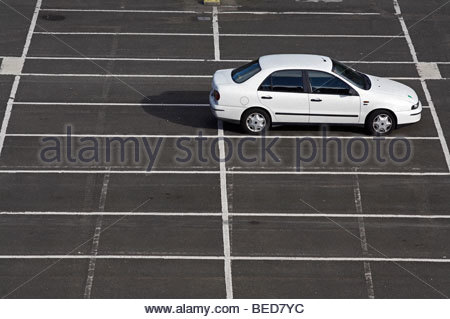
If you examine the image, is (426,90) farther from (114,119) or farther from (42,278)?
(42,278)

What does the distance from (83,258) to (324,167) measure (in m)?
5.31

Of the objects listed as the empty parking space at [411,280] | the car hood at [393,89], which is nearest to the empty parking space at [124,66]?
the car hood at [393,89]

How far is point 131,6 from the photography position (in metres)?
25.4

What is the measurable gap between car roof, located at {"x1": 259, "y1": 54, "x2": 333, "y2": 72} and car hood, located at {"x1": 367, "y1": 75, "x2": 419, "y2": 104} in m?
1.08

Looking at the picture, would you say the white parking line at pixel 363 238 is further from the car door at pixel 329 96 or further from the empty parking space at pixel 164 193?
the empty parking space at pixel 164 193

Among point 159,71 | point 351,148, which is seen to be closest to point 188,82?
point 159,71

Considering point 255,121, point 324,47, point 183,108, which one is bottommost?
point 183,108

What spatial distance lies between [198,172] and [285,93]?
8.09 ft

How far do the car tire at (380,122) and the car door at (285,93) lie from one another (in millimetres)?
1348

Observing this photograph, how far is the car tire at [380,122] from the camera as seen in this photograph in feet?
64.1

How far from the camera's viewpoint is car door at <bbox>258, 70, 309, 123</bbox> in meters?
19.3

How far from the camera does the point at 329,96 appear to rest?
19297mm

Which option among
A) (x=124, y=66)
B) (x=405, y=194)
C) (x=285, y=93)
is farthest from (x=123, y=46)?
(x=405, y=194)
